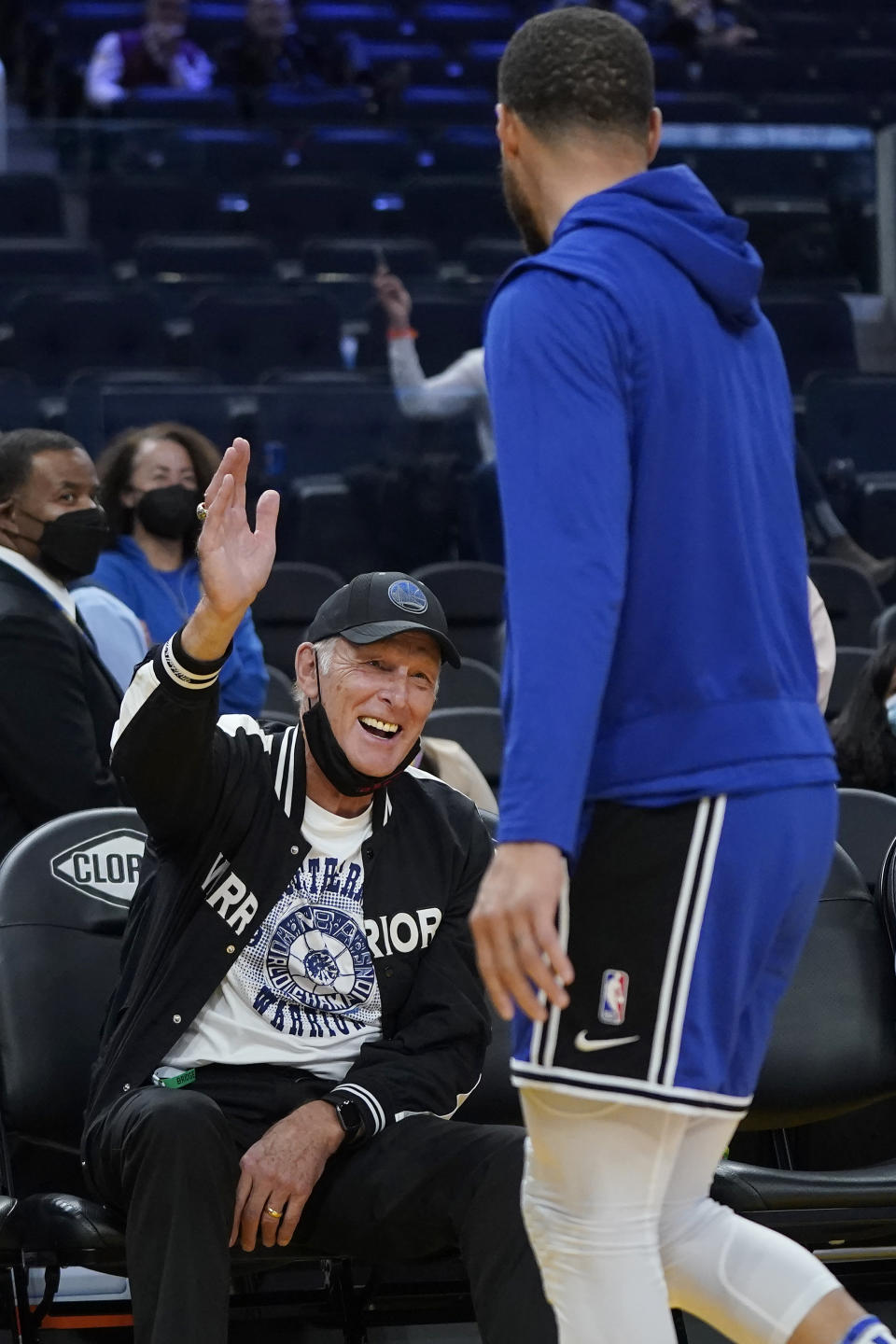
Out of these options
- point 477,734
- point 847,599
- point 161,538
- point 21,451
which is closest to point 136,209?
point 847,599

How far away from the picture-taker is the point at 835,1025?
9.66 feet

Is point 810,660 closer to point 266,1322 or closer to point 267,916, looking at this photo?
point 267,916

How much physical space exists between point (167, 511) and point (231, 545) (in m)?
2.14

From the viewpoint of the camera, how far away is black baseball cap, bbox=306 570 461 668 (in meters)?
2.50

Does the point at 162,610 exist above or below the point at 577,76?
below

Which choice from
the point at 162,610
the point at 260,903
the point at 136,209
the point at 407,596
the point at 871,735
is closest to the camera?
the point at 260,903

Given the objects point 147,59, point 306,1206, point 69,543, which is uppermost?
point 147,59

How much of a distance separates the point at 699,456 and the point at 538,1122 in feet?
2.11

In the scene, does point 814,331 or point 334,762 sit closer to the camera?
point 334,762

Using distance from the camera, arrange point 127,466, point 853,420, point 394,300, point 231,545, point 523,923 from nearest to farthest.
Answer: point 523,923 < point 231,545 < point 127,466 < point 853,420 < point 394,300

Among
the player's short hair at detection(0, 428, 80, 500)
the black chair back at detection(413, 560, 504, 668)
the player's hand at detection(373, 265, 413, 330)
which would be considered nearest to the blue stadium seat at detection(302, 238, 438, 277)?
the player's hand at detection(373, 265, 413, 330)

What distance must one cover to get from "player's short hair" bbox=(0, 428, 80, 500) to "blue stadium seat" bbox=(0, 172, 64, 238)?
5.05 m

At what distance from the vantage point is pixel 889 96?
11156 millimetres

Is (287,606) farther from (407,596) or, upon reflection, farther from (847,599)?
(407,596)
